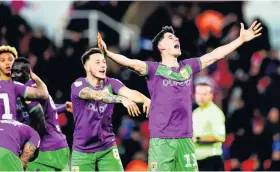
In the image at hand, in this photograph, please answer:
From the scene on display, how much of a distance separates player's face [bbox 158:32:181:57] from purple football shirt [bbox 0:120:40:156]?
77.8 inches

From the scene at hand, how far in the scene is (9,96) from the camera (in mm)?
11977

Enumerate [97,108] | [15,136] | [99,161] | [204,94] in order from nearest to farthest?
[15,136]
[97,108]
[99,161]
[204,94]

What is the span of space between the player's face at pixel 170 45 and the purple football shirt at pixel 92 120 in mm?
814

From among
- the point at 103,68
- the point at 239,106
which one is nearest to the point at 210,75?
the point at 239,106

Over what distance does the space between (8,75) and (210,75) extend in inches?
270

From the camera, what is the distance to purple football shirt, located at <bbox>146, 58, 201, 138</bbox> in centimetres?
1157

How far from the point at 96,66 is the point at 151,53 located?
629 cm

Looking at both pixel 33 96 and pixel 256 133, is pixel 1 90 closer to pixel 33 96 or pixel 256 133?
pixel 33 96

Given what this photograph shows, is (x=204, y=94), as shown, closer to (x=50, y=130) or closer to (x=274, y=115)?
(x=50, y=130)

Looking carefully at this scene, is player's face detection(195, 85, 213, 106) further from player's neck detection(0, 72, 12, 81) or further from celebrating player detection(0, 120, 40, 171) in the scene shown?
celebrating player detection(0, 120, 40, 171)

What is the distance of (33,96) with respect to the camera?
12.1m

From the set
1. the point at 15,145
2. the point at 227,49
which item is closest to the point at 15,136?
the point at 15,145

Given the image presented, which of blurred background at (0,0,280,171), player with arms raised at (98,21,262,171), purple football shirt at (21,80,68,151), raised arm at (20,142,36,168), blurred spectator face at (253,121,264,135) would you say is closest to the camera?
raised arm at (20,142,36,168)

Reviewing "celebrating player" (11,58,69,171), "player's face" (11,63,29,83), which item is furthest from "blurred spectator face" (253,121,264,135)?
"player's face" (11,63,29,83)
